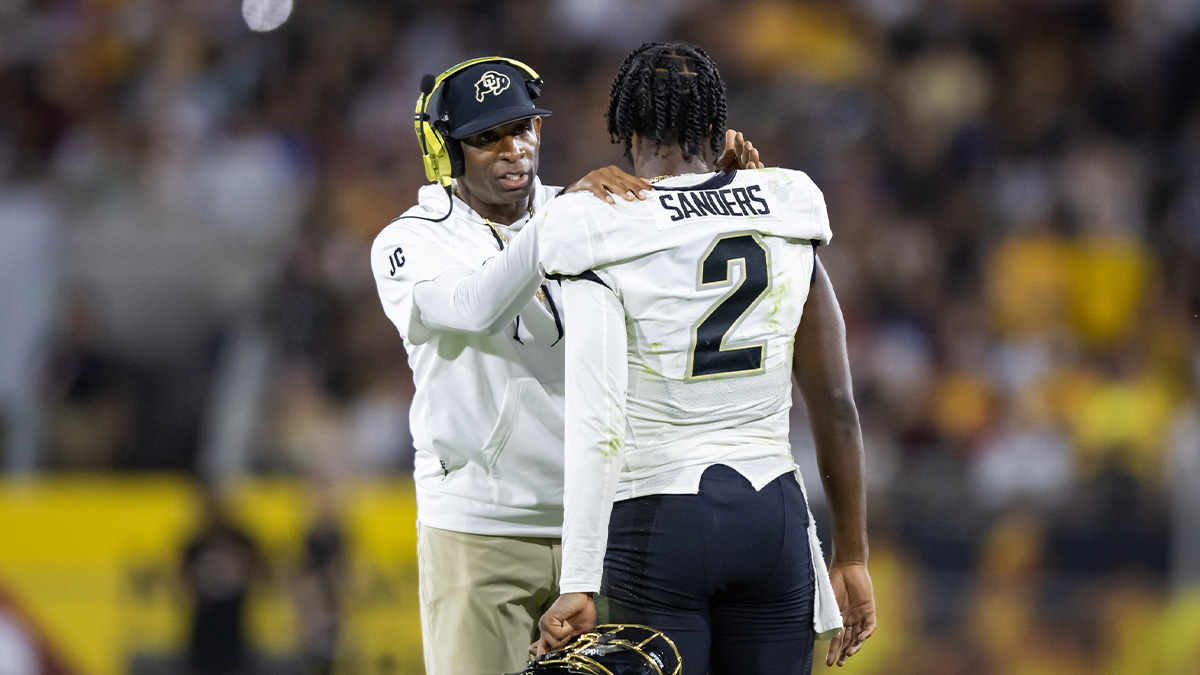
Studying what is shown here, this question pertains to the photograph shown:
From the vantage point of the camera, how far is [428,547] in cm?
326

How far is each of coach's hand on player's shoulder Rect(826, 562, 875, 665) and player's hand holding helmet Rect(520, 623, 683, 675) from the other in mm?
440

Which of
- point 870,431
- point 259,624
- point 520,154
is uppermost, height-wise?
point 520,154

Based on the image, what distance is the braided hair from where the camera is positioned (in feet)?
8.04

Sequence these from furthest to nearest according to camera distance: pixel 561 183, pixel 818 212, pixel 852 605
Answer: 1. pixel 561 183
2. pixel 852 605
3. pixel 818 212

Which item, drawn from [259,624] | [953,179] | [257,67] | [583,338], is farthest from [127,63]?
[583,338]

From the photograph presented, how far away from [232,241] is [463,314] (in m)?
4.95

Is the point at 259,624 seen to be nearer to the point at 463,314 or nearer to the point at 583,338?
the point at 463,314

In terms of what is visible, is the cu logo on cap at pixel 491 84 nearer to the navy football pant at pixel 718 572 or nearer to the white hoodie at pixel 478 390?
the white hoodie at pixel 478 390

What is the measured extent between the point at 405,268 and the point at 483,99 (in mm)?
430

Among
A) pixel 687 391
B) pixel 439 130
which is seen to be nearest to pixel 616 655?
pixel 687 391

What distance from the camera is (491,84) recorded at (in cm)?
319

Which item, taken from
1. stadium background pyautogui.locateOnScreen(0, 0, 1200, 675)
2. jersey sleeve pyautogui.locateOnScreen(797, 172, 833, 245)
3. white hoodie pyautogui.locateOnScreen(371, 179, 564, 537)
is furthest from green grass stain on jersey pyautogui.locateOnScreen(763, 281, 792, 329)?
stadium background pyautogui.locateOnScreen(0, 0, 1200, 675)

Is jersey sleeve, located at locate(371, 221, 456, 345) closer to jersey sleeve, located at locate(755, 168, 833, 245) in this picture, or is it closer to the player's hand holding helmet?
jersey sleeve, located at locate(755, 168, 833, 245)

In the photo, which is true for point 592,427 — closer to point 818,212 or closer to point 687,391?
point 687,391
